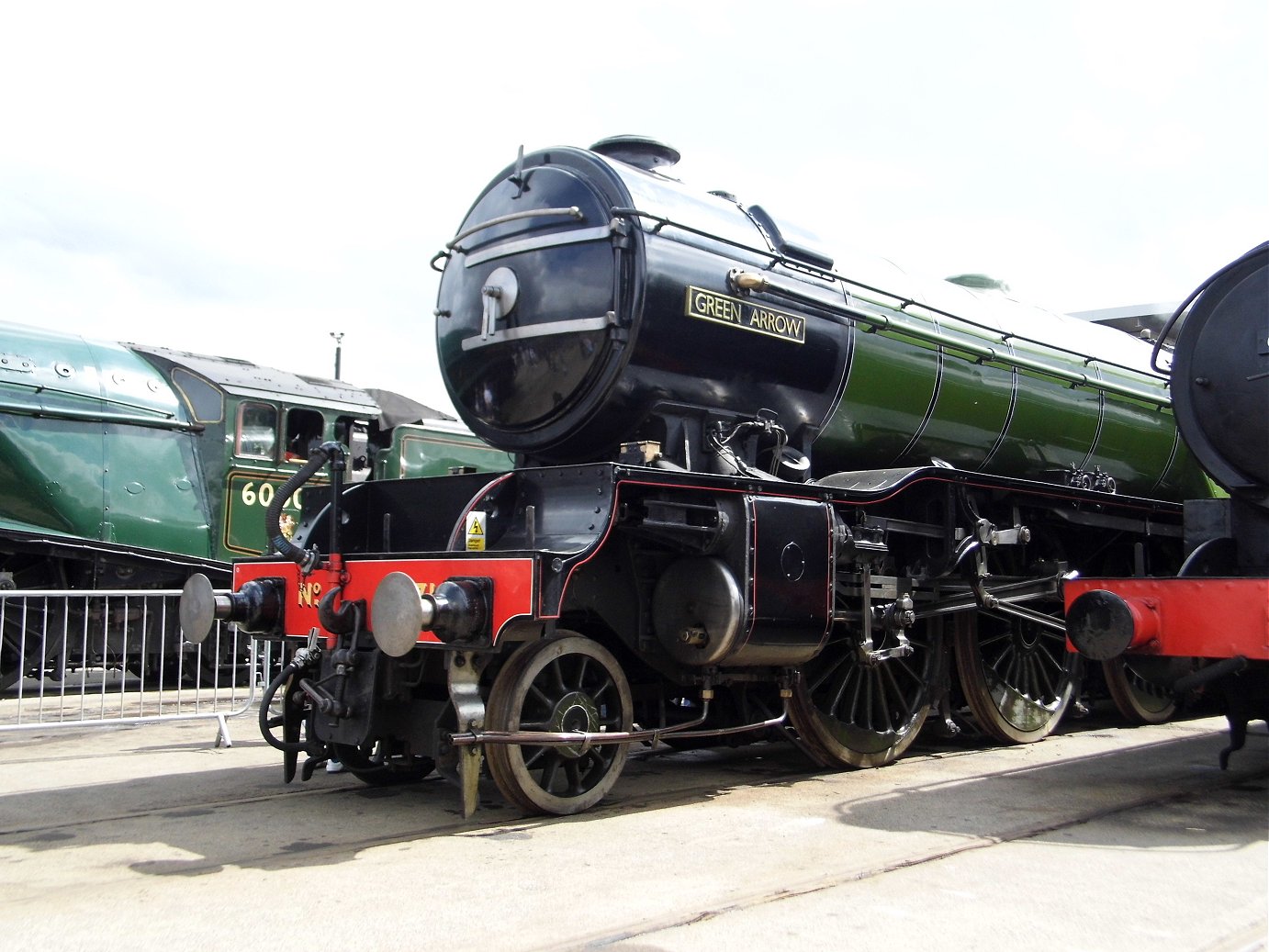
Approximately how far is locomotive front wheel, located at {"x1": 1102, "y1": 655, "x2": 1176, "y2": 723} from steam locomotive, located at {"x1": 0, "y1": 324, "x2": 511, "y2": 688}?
5858 millimetres

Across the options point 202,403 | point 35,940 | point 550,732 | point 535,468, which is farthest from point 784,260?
point 202,403

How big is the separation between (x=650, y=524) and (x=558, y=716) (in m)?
0.88

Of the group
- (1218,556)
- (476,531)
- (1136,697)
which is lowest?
(1136,697)

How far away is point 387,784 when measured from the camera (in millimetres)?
5758

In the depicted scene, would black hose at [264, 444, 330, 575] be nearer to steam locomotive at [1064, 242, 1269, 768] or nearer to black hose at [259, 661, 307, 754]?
black hose at [259, 661, 307, 754]

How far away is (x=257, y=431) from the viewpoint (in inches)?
420

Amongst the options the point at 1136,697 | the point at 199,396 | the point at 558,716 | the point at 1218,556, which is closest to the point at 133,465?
the point at 199,396

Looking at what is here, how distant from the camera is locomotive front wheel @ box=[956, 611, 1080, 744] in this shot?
22.9ft

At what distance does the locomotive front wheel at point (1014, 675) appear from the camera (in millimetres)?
6965

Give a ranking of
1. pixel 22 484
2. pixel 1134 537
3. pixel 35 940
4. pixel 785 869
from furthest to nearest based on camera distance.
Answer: pixel 22 484, pixel 1134 537, pixel 785 869, pixel 35 940

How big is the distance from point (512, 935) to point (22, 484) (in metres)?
7.61

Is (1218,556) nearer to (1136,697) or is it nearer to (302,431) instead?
(1136,697)

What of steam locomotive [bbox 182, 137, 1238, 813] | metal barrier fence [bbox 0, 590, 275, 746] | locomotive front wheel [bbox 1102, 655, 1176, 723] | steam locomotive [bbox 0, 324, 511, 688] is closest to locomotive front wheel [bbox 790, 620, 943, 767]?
steam locomotive [bbox 182, 137, 1238, 813]

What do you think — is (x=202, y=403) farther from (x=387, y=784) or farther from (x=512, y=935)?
(x=512, y=935)
